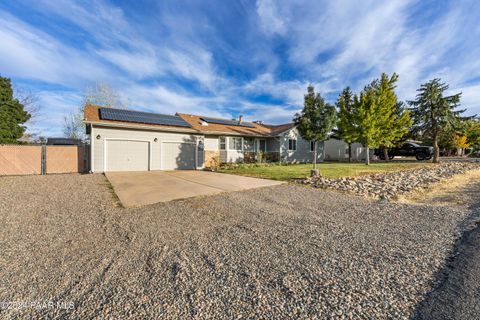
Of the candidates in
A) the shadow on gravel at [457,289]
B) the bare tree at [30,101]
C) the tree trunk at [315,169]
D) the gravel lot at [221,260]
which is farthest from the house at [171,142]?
the shadow on gravel at [457,289]

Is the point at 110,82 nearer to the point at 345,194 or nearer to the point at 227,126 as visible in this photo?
the point at 227,126

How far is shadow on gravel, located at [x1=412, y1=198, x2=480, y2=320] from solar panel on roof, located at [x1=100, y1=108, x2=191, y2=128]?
1519cm

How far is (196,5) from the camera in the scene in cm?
912

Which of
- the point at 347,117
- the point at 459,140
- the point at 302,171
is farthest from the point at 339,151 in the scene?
the point at 302,171

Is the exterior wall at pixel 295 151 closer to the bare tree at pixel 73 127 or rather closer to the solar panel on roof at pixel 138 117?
the solar panel on roof at pixel 138 117

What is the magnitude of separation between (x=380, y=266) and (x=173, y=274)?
8.61ft

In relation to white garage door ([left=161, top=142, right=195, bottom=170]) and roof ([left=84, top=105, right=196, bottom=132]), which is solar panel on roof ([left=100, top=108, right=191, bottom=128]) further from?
white garage door ([left=161, top=142, right=195, bottom=170])

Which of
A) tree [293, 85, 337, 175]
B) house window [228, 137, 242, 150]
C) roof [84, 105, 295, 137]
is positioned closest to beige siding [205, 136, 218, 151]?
roof [84, 105, 295, 137]

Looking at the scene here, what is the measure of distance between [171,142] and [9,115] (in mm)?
13199

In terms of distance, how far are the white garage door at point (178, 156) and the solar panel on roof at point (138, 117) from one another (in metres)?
1.59

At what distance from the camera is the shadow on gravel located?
181 cm

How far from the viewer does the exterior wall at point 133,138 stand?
12.1m

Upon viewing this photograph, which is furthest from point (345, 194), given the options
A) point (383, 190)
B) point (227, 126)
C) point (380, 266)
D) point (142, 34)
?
point (227, 126)

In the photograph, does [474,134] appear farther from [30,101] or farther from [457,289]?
[30,101]
